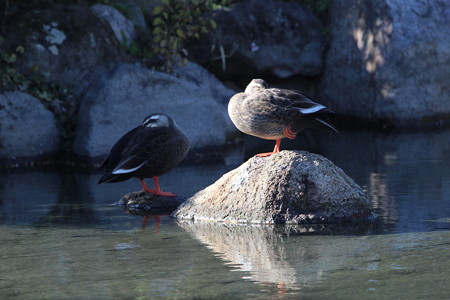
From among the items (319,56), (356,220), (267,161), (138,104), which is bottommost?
(356,220)

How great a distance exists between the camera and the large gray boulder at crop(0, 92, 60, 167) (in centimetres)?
1036

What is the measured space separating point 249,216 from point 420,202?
5.58 feet

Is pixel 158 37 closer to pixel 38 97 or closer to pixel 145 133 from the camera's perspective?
pixel 38 97

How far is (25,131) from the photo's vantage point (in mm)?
10477

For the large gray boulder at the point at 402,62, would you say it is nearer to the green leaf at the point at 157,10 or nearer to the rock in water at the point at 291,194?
the green leaf at the point at 157,10

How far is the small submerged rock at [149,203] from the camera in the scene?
285 inches

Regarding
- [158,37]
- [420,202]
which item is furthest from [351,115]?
[420,202]

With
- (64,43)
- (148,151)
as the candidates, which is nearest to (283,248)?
(148,151)

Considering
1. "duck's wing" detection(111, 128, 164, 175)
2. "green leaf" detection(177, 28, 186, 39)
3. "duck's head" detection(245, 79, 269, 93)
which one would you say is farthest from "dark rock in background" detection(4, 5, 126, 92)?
"duck's head" detection(245, 79, 269, 93)

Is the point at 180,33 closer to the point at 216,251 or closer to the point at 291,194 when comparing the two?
the point at 291,194

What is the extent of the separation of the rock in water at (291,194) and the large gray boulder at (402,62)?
6.71 metres

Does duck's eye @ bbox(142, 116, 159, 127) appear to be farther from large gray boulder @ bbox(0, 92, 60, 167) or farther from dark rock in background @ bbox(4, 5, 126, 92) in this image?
dark rock in background @ bbox(4, 5, 126, 92)

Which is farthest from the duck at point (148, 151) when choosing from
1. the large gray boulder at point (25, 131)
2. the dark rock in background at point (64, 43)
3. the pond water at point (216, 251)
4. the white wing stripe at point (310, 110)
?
the dark rock in background at point (64, 43)

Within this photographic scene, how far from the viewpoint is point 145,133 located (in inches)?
288
